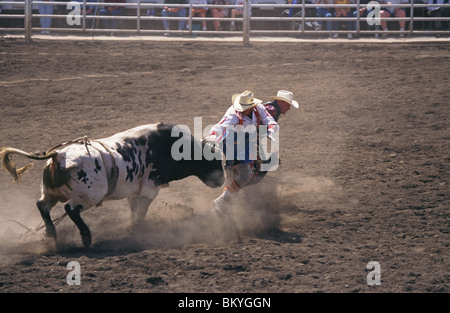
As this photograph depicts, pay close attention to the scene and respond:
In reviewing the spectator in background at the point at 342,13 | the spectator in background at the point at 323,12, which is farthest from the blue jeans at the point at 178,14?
the spectator in background at the point at 342,13

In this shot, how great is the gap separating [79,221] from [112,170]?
1.67 ft

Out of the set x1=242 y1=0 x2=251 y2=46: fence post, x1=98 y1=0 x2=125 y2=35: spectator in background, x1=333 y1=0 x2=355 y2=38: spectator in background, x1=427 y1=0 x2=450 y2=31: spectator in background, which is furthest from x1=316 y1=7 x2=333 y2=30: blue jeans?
x1=98 y1=0 x2=125 y2=35: spectator in background

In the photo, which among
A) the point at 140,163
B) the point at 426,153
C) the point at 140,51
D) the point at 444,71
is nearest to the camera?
the point at 140,163

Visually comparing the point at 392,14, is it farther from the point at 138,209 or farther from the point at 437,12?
the point at 138,209

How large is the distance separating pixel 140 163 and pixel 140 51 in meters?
7.92

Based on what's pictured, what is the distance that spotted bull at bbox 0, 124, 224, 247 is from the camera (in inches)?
220

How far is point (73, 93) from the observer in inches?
436

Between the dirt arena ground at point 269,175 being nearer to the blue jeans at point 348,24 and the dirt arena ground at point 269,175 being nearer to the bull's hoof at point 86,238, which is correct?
the bull's hoof at point 86,238

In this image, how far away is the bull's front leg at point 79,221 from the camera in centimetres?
562

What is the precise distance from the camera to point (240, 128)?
22.2 feet

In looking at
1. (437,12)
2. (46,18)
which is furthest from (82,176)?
(437,12)
